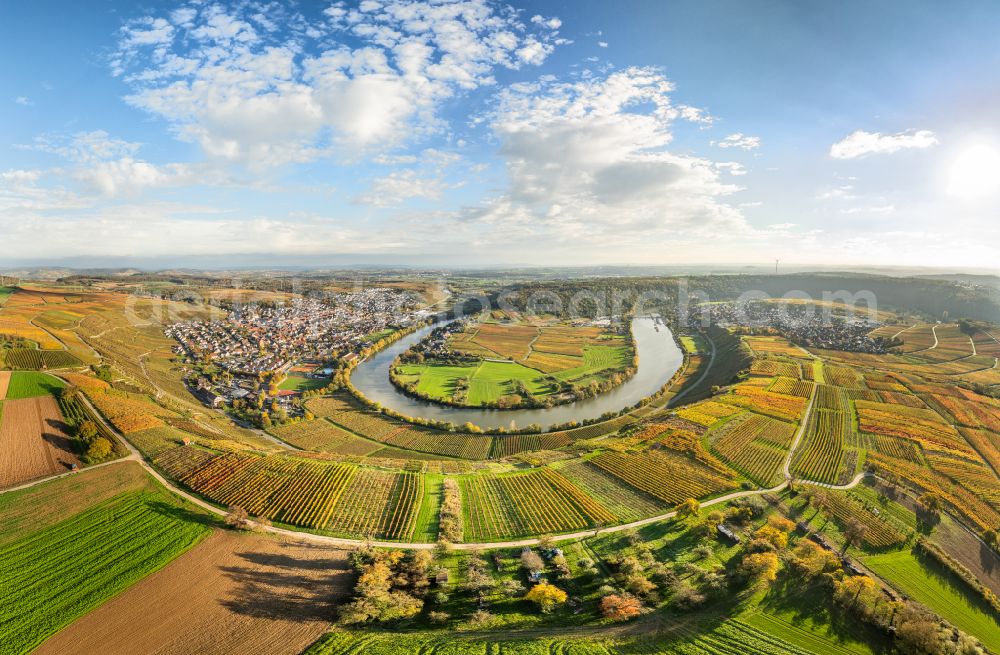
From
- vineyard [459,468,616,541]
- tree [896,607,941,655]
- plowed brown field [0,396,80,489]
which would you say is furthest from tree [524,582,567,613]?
plowed brown field [0,396,80,489]

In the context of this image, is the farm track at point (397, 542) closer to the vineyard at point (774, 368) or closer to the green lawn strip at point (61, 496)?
the green lawn strip at point (61, 496)

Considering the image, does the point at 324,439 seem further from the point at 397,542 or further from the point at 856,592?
the point at 856,592

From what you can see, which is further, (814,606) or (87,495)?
(87,495)

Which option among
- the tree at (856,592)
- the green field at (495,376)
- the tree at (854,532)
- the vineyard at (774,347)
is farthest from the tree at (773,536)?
the vineyard at (774,347)

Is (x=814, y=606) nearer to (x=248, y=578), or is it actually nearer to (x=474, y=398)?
(x=248, y=578)

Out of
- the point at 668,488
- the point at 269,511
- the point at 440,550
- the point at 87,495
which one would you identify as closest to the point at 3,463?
the point at 87,495

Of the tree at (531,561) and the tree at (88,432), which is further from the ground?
the tree at (88,432)
